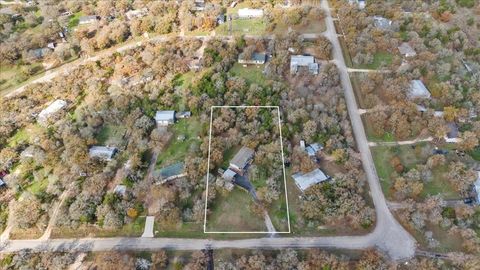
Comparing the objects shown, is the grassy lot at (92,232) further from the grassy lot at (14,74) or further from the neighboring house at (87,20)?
the neighboring house at (87,20)

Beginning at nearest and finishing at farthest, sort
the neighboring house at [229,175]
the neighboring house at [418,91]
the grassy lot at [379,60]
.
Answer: the neighboring house at [229,175] → the neighboring house at [418,91] → the grassy lot at [379,60]

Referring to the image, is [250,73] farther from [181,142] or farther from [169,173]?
[169,173]

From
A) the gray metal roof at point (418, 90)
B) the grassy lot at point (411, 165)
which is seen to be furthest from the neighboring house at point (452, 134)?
the gray metal roof at point (418, 90)

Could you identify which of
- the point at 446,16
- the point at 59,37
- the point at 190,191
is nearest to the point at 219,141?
the point at 190,191

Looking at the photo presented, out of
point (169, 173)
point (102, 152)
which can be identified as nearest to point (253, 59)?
point (169, 173)

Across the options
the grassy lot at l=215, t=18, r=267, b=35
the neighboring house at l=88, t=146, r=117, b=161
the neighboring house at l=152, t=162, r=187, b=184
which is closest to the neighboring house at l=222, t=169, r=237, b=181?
the neighboring house at l=152, t=162, r=187, b=184

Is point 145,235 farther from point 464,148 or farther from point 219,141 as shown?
point 464,148
